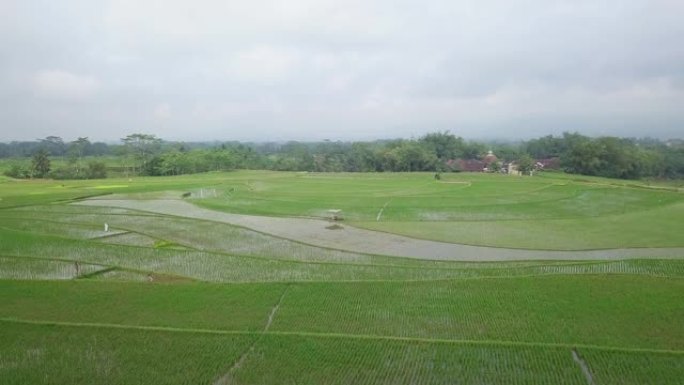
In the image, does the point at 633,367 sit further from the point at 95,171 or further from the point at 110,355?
the point at 95,171

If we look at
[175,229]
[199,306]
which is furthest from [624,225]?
[175,229]

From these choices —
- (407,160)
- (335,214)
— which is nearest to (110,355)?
(335,214)

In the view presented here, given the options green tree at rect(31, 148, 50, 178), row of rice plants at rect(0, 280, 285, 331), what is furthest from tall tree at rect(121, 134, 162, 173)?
row of rice plants at rect(0, 280, 285, 331)

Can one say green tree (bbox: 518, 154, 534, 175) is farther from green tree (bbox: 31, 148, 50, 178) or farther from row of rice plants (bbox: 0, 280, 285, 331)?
green tree (bbox: 31, 148, 50, 178)

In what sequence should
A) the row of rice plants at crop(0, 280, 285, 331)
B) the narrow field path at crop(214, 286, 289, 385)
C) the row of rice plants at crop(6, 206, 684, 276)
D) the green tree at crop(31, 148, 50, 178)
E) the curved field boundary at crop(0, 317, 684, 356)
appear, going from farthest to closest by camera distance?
the green tree at crop(31, 148, 50, 178)
the row of rice plants at crop(6, 206, 684, 276)
the row of rice plants at crop(0, 280, 285, 331)
the curved field boundary at crop(0, 317, 684, 356)
the narrow field path at crop(214, 286, 289, 385)

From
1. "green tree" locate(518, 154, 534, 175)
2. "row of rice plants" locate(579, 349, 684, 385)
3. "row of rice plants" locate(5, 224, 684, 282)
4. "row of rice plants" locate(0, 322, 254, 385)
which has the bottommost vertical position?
"row of rice plants" locate(579, 349, 684, 385)

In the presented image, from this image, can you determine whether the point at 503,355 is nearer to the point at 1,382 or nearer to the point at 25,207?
the point at 1,382

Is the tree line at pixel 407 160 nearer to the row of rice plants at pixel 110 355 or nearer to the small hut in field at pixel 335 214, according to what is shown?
the small hut in field at pixel 335 214
